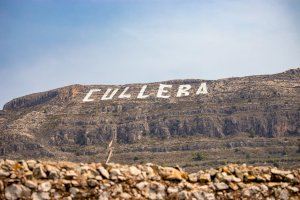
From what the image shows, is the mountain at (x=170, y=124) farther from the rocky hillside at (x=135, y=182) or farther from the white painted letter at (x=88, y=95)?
the rocky hillside at (x=135, y=182)

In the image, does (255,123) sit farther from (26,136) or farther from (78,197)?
(78,197)

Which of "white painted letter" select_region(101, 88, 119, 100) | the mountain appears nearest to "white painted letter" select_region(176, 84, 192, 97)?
the mountain

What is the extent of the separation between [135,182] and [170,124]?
115 meters

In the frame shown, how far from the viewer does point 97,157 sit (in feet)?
343

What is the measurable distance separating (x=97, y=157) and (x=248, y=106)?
1599 inches

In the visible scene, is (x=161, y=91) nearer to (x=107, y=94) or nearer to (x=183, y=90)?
(x=183, y=90)

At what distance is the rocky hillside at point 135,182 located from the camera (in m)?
11.0

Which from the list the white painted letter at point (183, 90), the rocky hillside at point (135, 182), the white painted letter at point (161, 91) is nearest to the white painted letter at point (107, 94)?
the white painted letter at point (161, 91)

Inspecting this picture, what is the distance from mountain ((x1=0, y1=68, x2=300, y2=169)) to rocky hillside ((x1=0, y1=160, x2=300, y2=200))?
84.9m

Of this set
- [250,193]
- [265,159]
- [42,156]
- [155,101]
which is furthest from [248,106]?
[250,193]

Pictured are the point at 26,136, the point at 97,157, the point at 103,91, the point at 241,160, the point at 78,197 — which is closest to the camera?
the point at 78,197

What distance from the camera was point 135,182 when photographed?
1143cm

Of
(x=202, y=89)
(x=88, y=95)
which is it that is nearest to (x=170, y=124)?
(x=202, y=89)

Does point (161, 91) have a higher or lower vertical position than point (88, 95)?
lower
